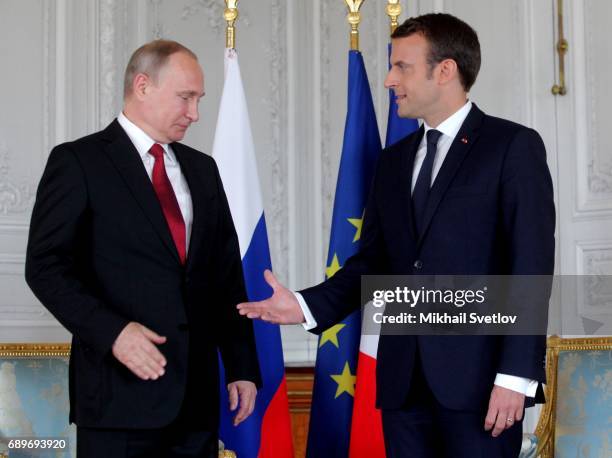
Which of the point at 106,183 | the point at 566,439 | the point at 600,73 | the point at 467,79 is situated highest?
the point at 600,73

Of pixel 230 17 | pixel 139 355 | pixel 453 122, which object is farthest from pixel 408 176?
pixel 230 17

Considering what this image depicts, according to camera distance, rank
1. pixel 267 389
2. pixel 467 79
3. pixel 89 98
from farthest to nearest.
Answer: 1. pixel 89 98
2. pixel 267 389
3. pixel 467 79

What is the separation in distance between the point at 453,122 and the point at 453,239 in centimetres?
37

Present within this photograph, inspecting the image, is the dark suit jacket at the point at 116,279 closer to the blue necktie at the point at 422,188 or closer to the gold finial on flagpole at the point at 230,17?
the blue necktie at the point at 422,188

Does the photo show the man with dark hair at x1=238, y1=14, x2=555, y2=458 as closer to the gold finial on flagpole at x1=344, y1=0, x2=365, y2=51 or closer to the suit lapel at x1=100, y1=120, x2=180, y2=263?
the suit lapel at x1=100, y1=120, x2=180, y2=263

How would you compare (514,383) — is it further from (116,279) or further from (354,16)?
(354,16)

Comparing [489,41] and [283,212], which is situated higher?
[489,41]

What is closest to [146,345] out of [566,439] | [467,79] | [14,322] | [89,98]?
[467,79]

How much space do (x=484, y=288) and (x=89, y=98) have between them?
8.86 ft

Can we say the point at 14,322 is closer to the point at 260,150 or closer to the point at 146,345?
the point at 260,150

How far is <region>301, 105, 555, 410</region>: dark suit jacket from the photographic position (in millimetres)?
2322

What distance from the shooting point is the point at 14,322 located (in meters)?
4.20

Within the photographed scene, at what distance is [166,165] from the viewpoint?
100 inches

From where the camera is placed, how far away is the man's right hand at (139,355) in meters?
2.18
